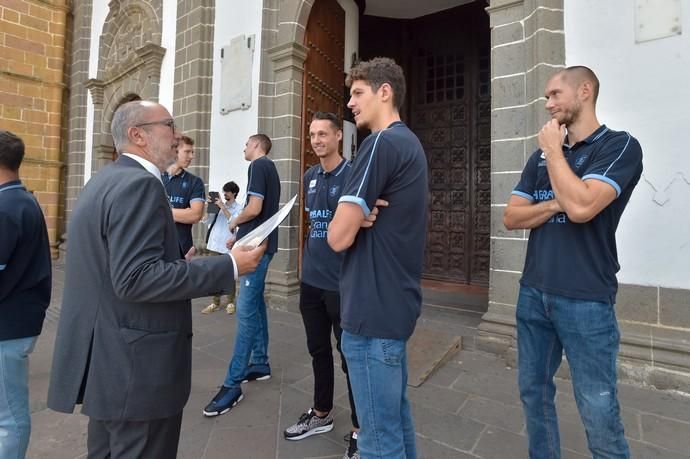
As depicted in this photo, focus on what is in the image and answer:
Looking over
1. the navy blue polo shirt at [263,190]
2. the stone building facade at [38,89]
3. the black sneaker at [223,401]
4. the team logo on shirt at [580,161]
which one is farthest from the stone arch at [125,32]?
the team logo on shirt at [580,161]

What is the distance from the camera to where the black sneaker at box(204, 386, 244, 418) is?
8.81ft

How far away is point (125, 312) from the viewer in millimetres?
1316

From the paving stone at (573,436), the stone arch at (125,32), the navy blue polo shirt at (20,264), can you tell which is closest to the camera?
the navy blue polo shirt at (20,264)

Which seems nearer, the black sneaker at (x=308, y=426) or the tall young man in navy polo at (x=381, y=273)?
the tall young man in navy polo at (x=381, y=273)

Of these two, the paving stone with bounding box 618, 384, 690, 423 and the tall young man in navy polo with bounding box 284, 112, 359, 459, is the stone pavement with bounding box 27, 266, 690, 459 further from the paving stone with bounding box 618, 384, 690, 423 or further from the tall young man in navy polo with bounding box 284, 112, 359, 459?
the tall young man in navy polo with bounding box 284, 112, 359, 459

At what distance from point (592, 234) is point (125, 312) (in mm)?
1787

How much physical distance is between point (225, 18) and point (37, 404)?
220 inches

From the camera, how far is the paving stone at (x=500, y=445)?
7.43 feet

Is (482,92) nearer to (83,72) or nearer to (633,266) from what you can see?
(633,266)

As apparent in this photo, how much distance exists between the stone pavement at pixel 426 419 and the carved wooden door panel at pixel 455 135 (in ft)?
11.0

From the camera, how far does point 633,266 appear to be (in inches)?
125

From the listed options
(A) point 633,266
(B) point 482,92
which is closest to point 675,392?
(A) point 633,266

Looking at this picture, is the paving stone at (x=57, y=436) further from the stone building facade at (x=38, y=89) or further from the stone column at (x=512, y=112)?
the stone building facade at (x=38, y=89)

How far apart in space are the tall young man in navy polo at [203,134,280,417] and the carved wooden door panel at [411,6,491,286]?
4497 millimetres
